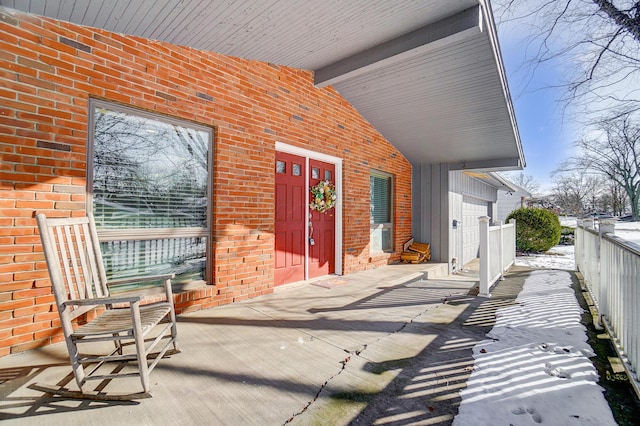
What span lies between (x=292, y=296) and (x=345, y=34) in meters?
3.22

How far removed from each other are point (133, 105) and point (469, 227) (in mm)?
8981

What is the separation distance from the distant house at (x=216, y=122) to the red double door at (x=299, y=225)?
0.03 meters

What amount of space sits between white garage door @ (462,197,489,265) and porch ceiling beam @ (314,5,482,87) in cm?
605

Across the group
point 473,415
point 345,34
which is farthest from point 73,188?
point 473,415

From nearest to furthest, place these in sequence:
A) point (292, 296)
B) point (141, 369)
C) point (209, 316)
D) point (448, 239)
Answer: point (141, 369) → point (209, 316) → point (292, 296) → point (448, 239)

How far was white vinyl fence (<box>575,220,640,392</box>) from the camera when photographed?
77.6 inches

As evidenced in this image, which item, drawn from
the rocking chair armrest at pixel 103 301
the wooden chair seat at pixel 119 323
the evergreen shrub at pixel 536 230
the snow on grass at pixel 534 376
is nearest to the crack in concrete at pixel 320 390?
the snow on grass at pixel 534 376

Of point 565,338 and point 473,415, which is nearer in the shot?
point 473,415

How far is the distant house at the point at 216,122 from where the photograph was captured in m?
2.29

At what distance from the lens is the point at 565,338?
2.71m

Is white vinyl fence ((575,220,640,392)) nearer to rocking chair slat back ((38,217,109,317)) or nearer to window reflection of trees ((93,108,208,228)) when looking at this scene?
rocking chair slat back ((38,217,109,317))

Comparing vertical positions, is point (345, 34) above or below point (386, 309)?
above

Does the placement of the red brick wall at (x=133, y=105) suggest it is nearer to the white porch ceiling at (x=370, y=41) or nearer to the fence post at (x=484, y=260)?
the white porch ceiling at (x=370, y=41)

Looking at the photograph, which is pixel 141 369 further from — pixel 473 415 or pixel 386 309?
pixel 386 309
